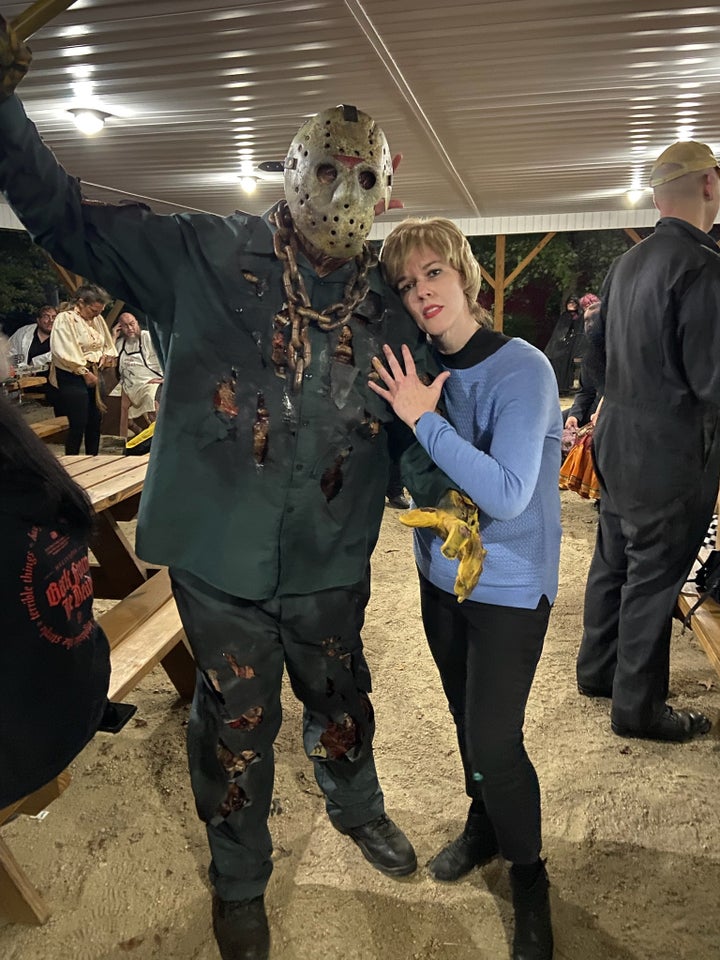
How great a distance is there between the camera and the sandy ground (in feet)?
6.18

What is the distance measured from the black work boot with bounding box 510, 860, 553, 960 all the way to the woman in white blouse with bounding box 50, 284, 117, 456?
6.16 m

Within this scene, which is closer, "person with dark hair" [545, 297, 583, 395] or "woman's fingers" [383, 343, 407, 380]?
"woman's fingers" [383, 343, 407, 380]

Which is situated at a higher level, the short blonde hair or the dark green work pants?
the short blonde hair

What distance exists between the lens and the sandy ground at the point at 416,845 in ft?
6.18

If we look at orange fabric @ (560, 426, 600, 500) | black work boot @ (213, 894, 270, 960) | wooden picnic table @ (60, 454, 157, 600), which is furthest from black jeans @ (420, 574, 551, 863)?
orange fabric @ (560, 426, 600, 500)

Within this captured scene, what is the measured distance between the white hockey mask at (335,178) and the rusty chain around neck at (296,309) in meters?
0.05

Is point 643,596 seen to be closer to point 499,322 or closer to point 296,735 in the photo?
point 296,735

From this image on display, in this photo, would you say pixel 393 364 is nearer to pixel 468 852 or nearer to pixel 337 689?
pixel 337 689

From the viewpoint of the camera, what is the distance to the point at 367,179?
153cm

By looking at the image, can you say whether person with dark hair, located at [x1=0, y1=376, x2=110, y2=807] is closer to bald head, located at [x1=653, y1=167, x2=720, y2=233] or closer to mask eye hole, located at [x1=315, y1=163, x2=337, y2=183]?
mask eye hole, located at [x1=315, y1=163, x2=337, y2=183]

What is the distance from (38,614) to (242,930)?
1099mm

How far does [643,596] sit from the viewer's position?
261 centimetres

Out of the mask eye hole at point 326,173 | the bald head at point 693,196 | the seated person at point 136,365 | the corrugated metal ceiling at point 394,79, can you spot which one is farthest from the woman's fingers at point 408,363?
the seated person at point 136,365

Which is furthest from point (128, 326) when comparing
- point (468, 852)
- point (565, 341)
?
point (565, 341)
